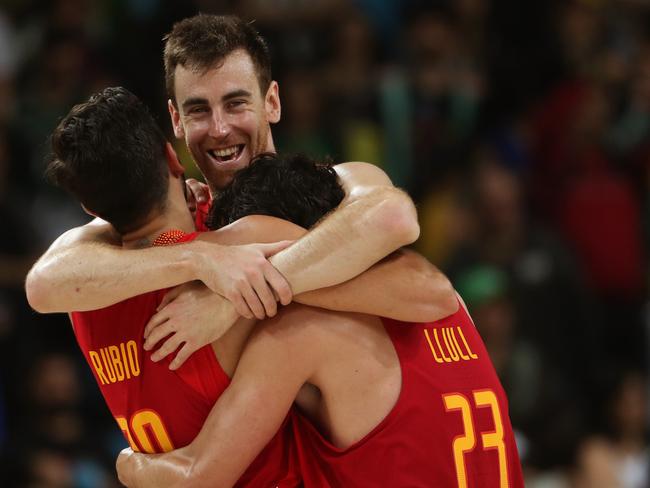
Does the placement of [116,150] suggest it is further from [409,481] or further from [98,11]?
[98,11]

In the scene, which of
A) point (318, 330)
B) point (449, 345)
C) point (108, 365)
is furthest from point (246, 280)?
point (449, 345)

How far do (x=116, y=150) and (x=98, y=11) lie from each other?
5573 millimetres

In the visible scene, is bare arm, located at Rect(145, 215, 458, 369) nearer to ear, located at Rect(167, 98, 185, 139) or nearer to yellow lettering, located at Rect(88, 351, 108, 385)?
yellow lettering, located at Rect(88, 351, 108, 385)

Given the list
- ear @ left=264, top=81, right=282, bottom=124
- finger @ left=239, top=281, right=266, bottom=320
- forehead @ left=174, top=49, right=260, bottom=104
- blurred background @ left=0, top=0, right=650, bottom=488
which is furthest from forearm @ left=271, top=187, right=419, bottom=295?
blurred background @ left=0, top=0, right=650, bottom=488

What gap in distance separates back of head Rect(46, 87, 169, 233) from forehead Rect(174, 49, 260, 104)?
1.81 ft

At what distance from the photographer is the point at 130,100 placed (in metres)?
3.72

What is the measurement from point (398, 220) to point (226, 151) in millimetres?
1015

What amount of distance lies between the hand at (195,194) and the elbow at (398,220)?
0.84 metres

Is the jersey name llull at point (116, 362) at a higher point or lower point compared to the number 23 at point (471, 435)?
higher

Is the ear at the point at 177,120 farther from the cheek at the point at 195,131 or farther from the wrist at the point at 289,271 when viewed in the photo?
the wrist at the point at 289,271

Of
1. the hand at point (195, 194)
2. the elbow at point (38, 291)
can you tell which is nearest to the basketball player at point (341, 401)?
the hand at point (195, 194)

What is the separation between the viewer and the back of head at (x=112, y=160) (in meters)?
3.57

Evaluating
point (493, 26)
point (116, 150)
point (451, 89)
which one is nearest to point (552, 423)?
point (451, 89)

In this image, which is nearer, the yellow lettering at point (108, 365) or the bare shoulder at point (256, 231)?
the bare shoulder at point (256, 231)
